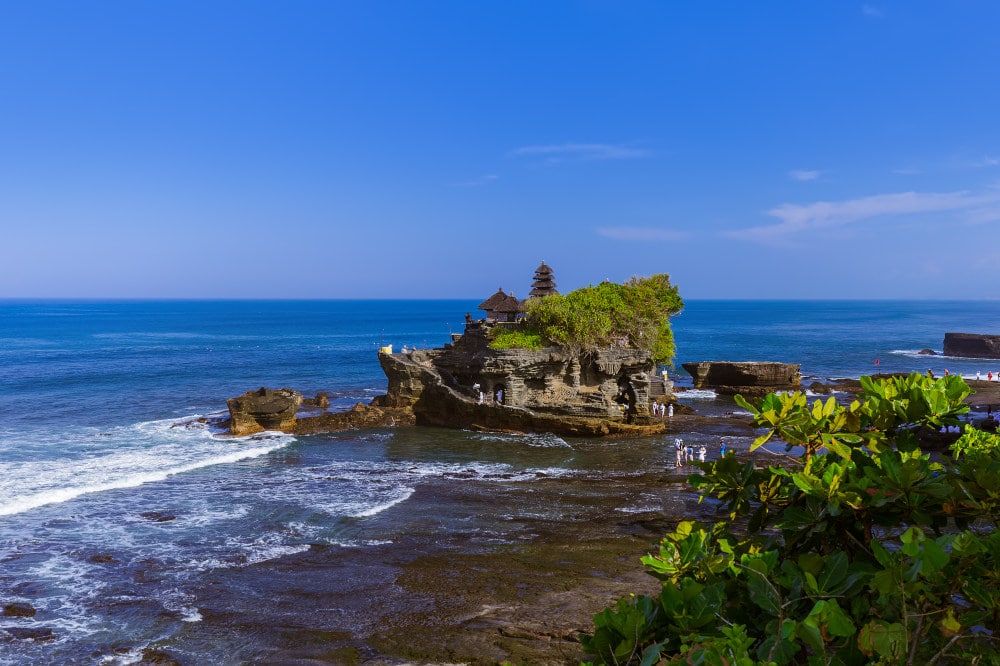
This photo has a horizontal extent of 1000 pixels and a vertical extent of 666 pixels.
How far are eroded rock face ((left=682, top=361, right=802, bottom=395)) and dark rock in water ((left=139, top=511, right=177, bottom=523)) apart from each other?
38785 mm

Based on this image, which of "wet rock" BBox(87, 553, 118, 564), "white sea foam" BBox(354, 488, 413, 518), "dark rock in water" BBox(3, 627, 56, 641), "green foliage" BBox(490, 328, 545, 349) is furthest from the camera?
"green foliage" BBox(490, 328, 545, 349)

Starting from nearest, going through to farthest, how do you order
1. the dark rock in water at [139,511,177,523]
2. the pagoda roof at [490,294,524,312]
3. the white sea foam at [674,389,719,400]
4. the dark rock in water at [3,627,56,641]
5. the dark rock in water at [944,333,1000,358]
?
1. the dark rock in water at [3,627,56,641]
2. the dark rock in water at [139,511,177,523]
3. the pagoda roof at [490,294,524,312]
4. the white sea foam at [674,389,719,400]
5. the dark rock in water at [944,333,1000,358]

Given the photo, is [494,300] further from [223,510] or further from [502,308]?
[223,510]

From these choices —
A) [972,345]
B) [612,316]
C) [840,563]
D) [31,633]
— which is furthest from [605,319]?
[972,345]

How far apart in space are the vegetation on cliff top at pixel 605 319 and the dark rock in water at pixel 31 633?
78.5 feet

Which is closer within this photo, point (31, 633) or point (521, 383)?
point (31, 633)

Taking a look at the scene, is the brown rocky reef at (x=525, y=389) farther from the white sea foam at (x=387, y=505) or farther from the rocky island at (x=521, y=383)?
the white sea foam at (x=387, y=505)

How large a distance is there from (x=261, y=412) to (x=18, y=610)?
792 inches

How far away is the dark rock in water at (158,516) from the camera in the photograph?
20703mm

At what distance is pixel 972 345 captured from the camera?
70938 millimetres

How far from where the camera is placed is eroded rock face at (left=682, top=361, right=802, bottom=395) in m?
49.1

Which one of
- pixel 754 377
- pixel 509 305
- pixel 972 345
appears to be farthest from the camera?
pixel 972 345

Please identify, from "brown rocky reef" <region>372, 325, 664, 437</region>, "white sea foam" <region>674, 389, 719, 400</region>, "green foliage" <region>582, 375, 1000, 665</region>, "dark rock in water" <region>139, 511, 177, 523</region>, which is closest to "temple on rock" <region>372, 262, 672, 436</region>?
"brown rocky reef" <region>372, 325, 664, 437</region>

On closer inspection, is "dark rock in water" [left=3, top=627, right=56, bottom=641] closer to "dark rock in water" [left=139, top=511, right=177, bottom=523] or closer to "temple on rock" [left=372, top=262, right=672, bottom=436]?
"dark rock in water" [left=139, top=511, right=177, bottom=523]
